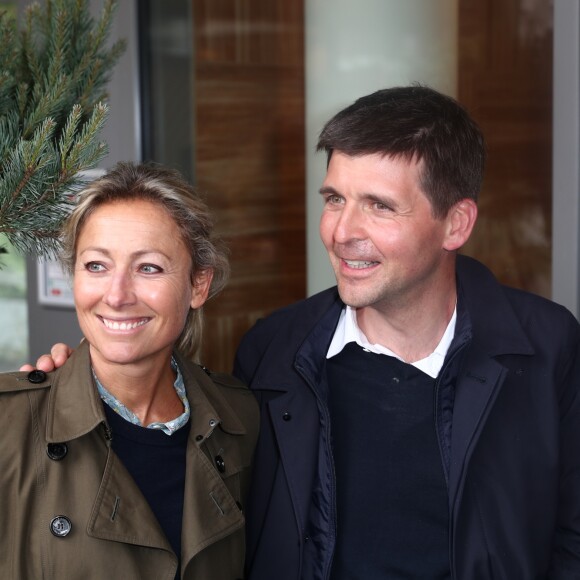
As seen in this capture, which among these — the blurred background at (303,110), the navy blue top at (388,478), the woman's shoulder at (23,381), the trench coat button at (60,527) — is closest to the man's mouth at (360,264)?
the navy blue top at (388,478)

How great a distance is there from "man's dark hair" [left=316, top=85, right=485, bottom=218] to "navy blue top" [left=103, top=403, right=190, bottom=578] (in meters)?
0.82

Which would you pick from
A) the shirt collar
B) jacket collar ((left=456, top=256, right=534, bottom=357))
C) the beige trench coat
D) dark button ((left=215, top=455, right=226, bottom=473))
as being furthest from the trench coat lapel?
jacket collar ((left=456, top=256, right=534, bottom=357))

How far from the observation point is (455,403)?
2.46 metres

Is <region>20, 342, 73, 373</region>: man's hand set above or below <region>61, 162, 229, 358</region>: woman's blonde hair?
below

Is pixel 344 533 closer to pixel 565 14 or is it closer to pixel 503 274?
pixel 503 274

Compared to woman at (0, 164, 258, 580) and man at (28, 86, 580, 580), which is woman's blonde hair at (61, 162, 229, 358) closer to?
woman at (0, 164, 258, 580)

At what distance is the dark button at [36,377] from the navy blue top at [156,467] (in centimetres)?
15

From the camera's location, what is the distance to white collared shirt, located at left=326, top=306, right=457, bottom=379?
8.37 ft

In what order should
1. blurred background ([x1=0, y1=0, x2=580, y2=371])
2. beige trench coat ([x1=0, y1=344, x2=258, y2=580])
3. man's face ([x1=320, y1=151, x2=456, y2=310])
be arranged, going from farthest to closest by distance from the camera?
blurred background ([x1=0, y1=0, x2=580, y2=371]) < man's face ([x1=320, y1=151, x2=456, y2=310]) < beige trench coat ([x1=0, y1=344, x2=258, y2=580])

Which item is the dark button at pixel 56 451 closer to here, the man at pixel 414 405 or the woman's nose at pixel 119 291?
the woman's nose at pixel 119 291

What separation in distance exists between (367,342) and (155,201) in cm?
65

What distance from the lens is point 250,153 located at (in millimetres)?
4684

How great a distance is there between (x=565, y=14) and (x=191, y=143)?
6.30 ft

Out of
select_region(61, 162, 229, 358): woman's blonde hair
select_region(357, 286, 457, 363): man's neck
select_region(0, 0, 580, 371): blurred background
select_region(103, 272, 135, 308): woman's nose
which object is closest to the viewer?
select_region(103, 272, 135, 308): woman's nose
